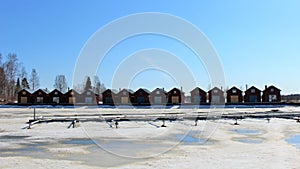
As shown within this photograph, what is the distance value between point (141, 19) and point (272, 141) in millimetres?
11426

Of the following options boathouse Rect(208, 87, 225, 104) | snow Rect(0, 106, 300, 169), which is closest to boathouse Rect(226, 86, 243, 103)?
boathouse Rect(208, 87, 225, 104)

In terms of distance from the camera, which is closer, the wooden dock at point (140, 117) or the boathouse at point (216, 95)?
the wooden dock at point (140, 117)

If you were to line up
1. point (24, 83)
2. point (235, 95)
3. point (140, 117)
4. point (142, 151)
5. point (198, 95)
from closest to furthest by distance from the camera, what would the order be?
point (142, 151) → point (140, 117) → point (198, 95) → point (235, 95) → point (24, 83)

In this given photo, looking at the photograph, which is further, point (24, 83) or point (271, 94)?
point (24, 83)

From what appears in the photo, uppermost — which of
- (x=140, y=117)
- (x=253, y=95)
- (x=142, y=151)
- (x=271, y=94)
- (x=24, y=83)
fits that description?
(x=24, y=83)

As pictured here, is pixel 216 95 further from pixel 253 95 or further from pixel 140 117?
pixel 140 117

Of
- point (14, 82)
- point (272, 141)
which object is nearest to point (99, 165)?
point (272, 141)

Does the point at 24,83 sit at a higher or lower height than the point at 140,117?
higher

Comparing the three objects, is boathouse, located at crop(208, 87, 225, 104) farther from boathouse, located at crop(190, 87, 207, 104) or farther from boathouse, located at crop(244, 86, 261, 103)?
boathouse, located at crop(244, 86, 261, 103)

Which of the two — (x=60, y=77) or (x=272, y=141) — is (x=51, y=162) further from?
(x=60, y=77)

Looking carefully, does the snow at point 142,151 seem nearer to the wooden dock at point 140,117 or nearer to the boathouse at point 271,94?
the wooden dock at point 140,117

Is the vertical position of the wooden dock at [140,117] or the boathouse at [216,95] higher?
the boathouse at [216,95]

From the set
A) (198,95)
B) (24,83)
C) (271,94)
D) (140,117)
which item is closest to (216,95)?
(198,95)

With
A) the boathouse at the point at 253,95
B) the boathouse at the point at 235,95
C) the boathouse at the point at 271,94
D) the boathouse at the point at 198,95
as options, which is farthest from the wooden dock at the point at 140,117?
the boathouse at the point at 271,94
